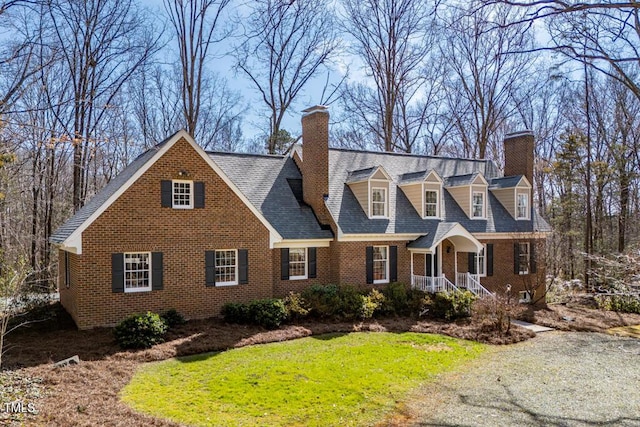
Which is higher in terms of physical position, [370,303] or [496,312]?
[370,303]

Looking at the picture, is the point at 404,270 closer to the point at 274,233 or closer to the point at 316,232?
the point at 316,232

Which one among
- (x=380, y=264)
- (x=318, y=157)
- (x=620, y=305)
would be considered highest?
(x=318, y=157)

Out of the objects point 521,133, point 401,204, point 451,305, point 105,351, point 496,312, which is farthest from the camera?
point 521,133

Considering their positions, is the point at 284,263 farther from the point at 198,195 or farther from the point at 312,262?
the point at 198,195

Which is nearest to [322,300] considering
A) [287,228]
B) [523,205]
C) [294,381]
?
[287,228]

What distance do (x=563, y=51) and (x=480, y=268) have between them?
15.0 metres

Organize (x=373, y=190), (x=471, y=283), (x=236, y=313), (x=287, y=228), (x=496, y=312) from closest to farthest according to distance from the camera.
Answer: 1. (x=236, y=313)
2. (x=496, y=312)
3. (x=287, y=228)
4. (x=373, y=190)
5. (x=471, y=283)

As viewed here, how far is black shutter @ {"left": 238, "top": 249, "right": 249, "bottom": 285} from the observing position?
16156 mm

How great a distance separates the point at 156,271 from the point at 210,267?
5.87ft

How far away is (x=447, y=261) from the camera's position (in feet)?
68.2

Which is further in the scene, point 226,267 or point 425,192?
point 425,192

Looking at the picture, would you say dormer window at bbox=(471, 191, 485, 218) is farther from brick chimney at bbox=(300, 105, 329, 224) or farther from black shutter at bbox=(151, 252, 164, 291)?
black shutter at bbox=(151, 252, 164, 291)

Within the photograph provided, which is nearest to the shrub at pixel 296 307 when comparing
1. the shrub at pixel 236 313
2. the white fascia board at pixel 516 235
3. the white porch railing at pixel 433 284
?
the shrub at pixel 236 313

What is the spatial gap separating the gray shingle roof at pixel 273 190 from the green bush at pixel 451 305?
491 centimetres
